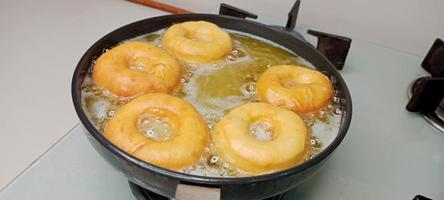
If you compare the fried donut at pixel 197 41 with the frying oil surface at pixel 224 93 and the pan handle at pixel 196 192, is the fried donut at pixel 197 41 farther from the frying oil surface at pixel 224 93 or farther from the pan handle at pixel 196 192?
the pan handle at pixel 196 192

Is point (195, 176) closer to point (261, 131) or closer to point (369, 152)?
point (261, 131)

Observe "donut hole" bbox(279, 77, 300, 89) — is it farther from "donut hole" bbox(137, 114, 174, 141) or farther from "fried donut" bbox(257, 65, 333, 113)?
"donut hole" bbox(137, 114, 174, 141)

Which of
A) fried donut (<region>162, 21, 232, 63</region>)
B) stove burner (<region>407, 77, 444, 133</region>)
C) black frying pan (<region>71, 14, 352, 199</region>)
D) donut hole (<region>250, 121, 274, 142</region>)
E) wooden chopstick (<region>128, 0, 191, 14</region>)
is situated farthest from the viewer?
wooden chopstick (<region>128, 0, 191, 14</region>)

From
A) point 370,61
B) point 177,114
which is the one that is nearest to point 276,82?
point 177,114

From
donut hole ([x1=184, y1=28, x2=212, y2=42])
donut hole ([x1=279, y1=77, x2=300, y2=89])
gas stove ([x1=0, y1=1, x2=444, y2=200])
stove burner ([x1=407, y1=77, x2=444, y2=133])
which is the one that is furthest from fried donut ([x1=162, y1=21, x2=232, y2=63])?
stove burner ([x1=407, y1=77, x2=444, y2=133])

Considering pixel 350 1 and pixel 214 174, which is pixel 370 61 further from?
pixel 214 174
